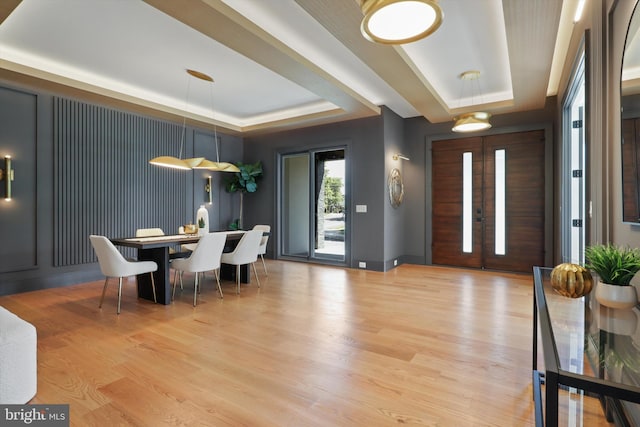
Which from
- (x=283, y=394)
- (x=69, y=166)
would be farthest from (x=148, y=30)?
(x=283, y=394)

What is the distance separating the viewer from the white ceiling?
9.41 ft

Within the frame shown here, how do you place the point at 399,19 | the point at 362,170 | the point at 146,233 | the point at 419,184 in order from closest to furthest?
the point at 399,19 → the point at 146,233 → the point at 362,170 → the point at 419,184

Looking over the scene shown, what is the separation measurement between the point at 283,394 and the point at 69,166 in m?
4.90

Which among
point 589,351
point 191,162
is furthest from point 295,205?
point 589,351

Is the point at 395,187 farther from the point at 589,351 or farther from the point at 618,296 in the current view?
the point at 589,351

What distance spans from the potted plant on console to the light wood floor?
2.92 feet

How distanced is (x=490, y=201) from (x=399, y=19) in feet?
15.9

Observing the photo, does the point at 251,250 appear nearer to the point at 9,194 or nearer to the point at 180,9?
the point at 180,9

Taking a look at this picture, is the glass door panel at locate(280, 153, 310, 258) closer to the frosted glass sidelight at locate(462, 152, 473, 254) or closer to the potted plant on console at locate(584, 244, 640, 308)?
the frosted glass sidelight at locate(462, 152, 473, 254)

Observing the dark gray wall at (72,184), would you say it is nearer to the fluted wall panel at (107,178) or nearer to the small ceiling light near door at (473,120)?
the fluted wall panel at (107,178)

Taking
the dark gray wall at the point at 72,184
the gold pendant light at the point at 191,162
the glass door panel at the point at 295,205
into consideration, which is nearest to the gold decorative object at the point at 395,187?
the glass door panel at the point at 295,205

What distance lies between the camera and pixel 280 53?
3402mm

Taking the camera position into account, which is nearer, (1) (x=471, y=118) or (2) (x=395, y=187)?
(1) (x=471, y=118)

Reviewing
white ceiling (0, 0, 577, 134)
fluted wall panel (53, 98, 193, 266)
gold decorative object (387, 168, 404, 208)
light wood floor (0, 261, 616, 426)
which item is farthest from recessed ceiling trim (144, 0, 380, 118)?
fluted wall panel (53, 98, 193, 266)
